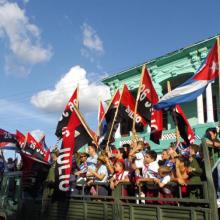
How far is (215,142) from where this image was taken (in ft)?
19.7

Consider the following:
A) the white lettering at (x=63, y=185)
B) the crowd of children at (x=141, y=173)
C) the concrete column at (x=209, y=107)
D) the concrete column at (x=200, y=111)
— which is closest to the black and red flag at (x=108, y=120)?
the crowd of children at (x=141, y=173)

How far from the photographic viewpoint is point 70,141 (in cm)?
773

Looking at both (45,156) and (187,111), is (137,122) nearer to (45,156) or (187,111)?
(45,156)

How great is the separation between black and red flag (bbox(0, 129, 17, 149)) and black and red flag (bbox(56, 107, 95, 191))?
579cm

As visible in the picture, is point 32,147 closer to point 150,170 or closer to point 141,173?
point 141,173

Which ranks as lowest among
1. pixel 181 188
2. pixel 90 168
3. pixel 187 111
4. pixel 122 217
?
pixel 122 217

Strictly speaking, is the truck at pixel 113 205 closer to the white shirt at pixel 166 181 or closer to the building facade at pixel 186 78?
the white shirt at pixel 166 181

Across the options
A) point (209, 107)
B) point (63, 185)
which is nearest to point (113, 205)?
point (63, 185)

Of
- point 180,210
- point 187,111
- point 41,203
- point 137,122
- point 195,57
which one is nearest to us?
point 180,210

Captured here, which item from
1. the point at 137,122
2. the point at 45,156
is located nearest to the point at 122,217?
the point at 137,122

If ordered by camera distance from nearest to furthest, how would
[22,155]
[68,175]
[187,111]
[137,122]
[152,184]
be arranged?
[152,184], [68,175], [22,155], [137,122], [187,111]

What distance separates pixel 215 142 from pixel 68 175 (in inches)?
106

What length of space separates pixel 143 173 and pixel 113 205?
0.75 metres

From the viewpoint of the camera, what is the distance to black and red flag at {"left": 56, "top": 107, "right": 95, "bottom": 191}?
722 cm
